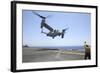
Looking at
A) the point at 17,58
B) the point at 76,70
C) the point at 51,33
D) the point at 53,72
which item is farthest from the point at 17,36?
the point at 76,70

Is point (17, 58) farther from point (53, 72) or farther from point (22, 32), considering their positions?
point (53, 72)

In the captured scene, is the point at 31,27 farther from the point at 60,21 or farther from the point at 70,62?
the point at 70,62

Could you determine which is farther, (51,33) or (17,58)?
(51,33)

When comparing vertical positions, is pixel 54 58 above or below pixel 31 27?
below

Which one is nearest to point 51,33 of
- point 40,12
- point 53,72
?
point 40,12

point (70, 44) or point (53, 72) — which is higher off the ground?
point (70, 44)

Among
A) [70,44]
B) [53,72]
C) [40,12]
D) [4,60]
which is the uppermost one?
[40,12]

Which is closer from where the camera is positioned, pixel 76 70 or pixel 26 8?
pixel 26 8

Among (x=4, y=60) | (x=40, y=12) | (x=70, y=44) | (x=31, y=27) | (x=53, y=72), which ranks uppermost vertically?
(x=40, y=12)
